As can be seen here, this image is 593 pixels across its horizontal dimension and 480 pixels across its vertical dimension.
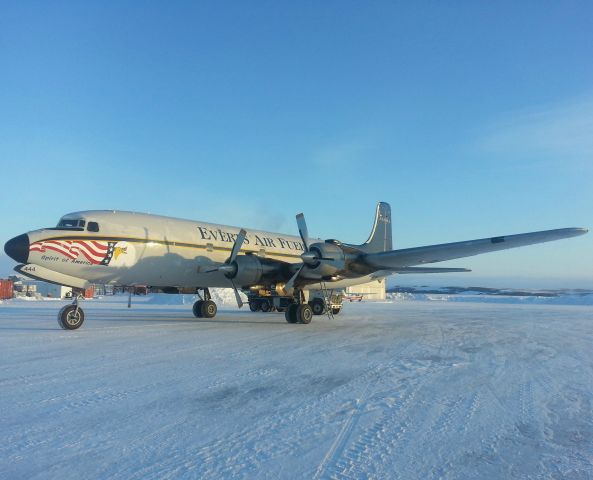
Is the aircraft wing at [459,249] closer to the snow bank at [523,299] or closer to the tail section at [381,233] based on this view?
the tail section at [381,233]

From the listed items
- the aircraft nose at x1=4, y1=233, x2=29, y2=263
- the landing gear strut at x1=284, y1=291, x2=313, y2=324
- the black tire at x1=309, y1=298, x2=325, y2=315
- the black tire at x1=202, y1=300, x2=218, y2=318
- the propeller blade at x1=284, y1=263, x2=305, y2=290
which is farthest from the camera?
the black tire at x1=309, y1=298, x2=325, y2=315

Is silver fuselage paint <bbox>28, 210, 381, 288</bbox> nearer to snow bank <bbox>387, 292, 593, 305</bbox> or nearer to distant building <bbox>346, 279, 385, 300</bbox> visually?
distant building <bbox>346, 279, 385, 300</bbox>

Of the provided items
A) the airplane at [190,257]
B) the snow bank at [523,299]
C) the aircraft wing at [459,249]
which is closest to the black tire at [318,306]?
the airplane at [190,257]

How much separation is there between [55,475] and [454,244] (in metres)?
13.7

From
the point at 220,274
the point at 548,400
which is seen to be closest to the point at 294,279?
the point at 220,274

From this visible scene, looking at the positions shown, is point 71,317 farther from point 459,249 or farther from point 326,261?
point 459,249

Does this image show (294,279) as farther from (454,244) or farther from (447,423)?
(447,423)

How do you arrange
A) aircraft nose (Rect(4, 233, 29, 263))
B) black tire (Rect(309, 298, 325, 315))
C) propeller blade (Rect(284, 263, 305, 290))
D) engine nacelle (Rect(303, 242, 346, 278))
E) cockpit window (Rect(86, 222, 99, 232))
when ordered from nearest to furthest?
aircraft nose (Rect(4, 233, 29, 263))
cockpit window (Rect(86, 222, 99, 232))
engine nacelle (Rect(303, 242, 346, 278))
propeller blade (Rect(284, 263, 305, 290))
black tire (Rect(309, 298, 325, 315))

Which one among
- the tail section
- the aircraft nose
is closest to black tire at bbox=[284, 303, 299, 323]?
the tail section

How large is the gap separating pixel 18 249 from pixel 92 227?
224cm

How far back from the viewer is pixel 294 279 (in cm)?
1638

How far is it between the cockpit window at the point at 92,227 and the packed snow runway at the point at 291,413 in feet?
17.1

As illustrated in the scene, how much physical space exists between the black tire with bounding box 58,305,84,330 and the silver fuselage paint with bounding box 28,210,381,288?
1.16 m

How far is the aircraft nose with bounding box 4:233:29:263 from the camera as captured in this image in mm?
12383
